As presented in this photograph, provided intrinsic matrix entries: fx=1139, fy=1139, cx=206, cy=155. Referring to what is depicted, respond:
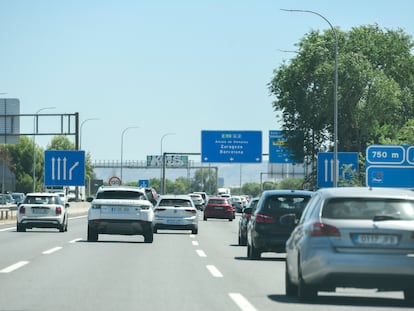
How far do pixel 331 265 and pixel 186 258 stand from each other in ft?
36.9

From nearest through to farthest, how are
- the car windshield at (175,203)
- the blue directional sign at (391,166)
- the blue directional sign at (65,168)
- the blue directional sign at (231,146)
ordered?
the blue directional sign at (391,166)
the car windshield at (175,203)
the blue directional sign at (65,168)
the blue directional sign at (231,146)

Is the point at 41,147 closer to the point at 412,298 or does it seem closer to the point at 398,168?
the point at 398,168

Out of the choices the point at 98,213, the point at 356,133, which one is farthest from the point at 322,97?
the point at 98,213

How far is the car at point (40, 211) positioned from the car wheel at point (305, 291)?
25162 mm

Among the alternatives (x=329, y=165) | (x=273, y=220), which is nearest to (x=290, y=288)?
(x=273, y=220)

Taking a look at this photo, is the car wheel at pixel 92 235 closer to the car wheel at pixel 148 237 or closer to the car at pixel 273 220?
the car wheel at pixel 148 237

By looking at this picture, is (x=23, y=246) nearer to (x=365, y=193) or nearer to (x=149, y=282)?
(x=149, y=282)

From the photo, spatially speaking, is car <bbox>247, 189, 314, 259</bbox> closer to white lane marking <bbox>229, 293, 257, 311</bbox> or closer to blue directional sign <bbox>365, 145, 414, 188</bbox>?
white lane marking <bbox>229, 293, 257, 311</bbox>

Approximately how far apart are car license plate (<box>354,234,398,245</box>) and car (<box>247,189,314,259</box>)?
379 inches

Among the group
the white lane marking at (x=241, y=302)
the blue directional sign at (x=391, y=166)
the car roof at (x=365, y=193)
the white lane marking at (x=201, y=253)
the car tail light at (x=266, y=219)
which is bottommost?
the white lane marking at (x=201, y=253)

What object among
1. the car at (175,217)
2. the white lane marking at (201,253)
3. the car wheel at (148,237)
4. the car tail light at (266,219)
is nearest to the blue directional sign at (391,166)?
the car at (175,217)

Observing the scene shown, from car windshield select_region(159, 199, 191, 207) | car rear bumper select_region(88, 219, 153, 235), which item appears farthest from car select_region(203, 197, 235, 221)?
car rear bumper select_region(88, 219, 153, 235)

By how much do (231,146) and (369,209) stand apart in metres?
64.2

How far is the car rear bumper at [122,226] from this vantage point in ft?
104
